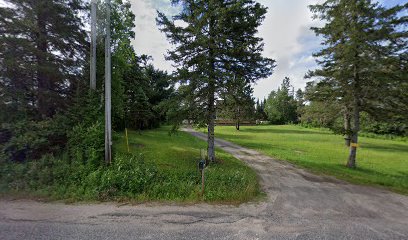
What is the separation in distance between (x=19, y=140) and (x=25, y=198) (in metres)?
2.76

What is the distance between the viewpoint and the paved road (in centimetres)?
385

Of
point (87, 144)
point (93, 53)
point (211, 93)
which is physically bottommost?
point (87, 144)

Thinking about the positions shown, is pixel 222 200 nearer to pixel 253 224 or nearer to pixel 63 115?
pixel 253 224

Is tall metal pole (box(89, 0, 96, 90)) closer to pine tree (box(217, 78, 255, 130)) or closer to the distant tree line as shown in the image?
pine tree (box(217, 78, 255, 130))

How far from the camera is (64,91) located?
934 centimetres

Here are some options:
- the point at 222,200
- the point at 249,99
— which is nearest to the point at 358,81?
the point at 249,99

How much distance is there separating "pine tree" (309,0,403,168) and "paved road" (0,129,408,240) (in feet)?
19.3

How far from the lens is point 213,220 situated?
14.6 ft

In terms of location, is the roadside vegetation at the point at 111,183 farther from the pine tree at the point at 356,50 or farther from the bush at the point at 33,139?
the pine tree at the point at 356,50

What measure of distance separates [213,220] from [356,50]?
34.9ft

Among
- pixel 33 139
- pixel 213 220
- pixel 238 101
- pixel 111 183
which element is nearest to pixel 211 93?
pixel 238 101

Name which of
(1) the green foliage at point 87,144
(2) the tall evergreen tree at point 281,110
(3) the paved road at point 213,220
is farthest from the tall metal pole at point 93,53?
(2) the tall evergreen tree at point 281,110

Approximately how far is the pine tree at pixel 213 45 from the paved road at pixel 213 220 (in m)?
5.89

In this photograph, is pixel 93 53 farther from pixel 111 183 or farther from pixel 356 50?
pixel 356 50
